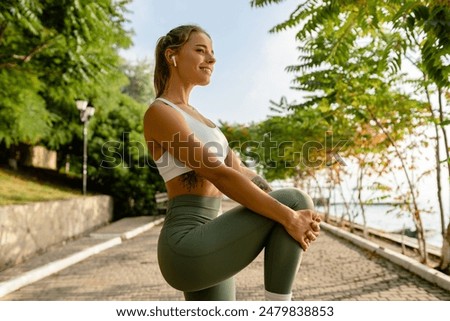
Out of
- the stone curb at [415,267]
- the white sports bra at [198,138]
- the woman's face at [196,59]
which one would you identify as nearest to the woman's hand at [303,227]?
the white sports bra at [198,138]

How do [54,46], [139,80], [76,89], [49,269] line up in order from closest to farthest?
[49,269], [54,46], [76,89], [139,80]

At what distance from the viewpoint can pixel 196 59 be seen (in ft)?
5.61

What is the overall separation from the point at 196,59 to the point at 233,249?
2.61ft

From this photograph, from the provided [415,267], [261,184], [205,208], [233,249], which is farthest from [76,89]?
[233,249]

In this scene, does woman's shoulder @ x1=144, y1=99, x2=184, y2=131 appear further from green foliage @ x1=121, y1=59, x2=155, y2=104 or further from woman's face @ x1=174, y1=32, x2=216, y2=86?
green foliage @ x1=121, y1=59, x2=155, y2=104

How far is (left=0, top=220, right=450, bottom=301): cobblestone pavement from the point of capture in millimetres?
5746

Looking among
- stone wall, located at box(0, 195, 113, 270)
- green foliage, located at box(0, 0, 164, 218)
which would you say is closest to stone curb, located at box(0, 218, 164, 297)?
stone wall, located at box(0, 195, 113, 270)

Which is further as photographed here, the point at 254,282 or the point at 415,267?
the point at 415,267

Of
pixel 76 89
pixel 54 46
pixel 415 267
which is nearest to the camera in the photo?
pixel 415 267

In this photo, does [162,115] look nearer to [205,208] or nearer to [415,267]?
[205,208]

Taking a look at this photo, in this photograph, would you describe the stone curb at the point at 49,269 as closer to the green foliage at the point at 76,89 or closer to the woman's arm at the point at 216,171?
the green foliage at the point at 76,89

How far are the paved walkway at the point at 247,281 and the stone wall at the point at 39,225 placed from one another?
0.37 m

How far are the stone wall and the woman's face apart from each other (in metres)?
7.52
